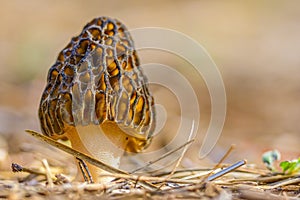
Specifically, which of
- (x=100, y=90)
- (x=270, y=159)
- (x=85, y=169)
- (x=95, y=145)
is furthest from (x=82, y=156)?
(x=270, y=159)

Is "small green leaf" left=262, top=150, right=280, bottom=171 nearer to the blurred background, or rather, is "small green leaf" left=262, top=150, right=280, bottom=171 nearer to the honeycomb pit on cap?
the honeycomb pit on cap

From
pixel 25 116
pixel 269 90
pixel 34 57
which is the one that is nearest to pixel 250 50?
pixel 269 90

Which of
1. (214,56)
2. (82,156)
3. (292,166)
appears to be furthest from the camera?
(214,56)

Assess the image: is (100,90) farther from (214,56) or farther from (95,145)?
(214,56)

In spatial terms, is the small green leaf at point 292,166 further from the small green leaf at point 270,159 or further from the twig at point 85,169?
the twig at point 85,169

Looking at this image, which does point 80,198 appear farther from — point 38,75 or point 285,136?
point 38,75

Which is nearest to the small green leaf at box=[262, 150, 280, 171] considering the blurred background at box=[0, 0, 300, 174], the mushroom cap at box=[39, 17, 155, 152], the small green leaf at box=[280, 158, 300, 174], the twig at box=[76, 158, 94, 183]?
the small green leaf at box=[280, 158, 300, 174]
